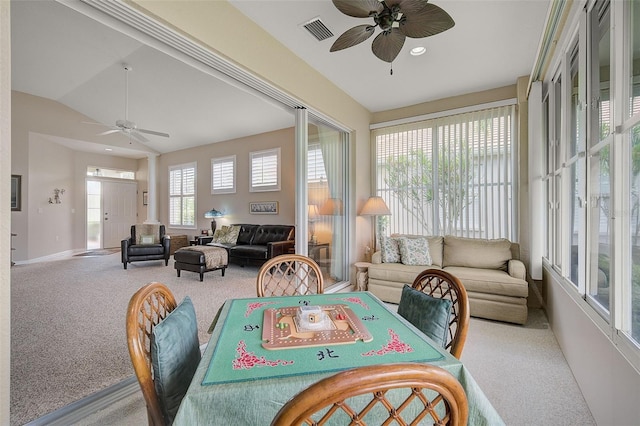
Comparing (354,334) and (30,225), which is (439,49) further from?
(30,225)

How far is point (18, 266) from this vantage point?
562 cm

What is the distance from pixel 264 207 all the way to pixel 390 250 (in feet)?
11.2

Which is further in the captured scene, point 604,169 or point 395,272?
point 395,272

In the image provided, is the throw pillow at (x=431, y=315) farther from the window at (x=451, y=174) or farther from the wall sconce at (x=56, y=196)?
the wall sconce at (x=56, y=196)

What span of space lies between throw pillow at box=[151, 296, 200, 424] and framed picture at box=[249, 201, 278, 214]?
207 inches

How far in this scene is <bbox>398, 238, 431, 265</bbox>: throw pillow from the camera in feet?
12.7

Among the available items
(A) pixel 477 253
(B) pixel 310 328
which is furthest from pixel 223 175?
(B) pixel 310 328

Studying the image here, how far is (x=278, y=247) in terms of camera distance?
5219 millimetres

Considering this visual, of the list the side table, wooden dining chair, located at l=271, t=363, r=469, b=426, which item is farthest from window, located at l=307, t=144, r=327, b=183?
wooden dining chair, located at l=271, t=363, r=469, b=426

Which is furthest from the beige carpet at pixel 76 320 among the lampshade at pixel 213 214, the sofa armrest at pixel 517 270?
the sofa armrest at pixel 517 270

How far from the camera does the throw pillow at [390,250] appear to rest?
4055mm

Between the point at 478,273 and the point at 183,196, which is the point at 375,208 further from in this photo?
the point at 183,196

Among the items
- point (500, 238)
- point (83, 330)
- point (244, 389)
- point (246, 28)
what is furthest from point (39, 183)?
point (500, 238)

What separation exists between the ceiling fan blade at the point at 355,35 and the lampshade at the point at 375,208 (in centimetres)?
245
